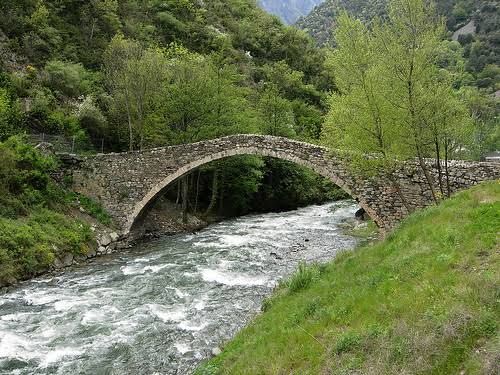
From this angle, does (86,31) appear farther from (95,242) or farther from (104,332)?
(104,332)

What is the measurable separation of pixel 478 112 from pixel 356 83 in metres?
60.3

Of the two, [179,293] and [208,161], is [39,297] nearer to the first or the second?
[179,293]

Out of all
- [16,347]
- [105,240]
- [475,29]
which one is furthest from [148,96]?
[475,29]

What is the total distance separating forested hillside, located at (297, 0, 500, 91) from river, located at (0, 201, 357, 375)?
7926 cm

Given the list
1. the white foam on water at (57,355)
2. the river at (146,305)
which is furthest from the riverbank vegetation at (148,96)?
the white foam on water at (57,355)

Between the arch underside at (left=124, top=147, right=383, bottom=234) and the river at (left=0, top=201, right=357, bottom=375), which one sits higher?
the arch underside at (left=124, top=147, right=383, bottom=234)

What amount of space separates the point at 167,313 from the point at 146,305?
108 cm

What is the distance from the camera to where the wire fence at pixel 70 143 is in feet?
80.2

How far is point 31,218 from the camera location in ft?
62.6

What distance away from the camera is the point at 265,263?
19516mm

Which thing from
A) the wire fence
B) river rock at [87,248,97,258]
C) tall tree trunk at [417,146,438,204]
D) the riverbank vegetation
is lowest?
river rock at [87,248,97,258]

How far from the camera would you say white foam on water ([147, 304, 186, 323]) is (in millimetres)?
13078

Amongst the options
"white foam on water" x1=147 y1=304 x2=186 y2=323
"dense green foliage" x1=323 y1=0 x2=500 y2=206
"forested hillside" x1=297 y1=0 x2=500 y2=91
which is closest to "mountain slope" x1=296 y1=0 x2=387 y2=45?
"forested hillside" x1=297 y1=0 x2=500 y2=91

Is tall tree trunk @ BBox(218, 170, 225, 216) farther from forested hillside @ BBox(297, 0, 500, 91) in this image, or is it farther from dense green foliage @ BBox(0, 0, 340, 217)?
Result: forested hillside @ BBox(297, 0, 500, 91)
